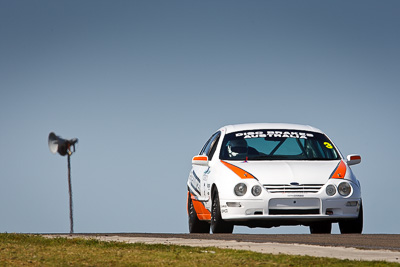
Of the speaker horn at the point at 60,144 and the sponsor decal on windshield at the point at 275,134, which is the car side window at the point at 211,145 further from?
the speaker horn at the point at 60,144

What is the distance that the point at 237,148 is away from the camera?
49.3 feet

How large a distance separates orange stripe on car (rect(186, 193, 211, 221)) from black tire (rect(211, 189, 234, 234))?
38cm

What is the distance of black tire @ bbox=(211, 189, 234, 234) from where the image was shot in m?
14.4

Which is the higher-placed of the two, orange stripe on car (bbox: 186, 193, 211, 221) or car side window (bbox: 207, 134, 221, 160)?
car side window (bbox: 207, 134, 221, 160)

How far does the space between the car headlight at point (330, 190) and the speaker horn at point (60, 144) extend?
33.6 ft

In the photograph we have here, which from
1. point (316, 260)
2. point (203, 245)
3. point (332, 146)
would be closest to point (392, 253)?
point (316, 260)

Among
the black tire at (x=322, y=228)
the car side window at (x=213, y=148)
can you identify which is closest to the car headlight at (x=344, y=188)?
the black tire at (x=322, y=228)

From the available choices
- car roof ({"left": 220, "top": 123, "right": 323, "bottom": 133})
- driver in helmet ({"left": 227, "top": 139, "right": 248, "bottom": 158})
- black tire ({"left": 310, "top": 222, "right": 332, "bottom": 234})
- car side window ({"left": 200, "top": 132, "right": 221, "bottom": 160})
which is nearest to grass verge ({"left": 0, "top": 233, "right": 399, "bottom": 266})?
driver in helmet ({"left": 227, "top": 139, "right": 248, "bottom": 158})

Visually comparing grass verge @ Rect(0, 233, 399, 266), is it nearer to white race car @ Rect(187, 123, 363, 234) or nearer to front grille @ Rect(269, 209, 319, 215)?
white race car @ Rect(187, 123, 363, 234)

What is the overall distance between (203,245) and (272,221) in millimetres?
2679

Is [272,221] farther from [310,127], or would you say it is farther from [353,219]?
[310,127]

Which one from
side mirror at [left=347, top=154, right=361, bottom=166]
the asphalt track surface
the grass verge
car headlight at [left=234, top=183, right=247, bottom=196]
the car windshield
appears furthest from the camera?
the car windshield

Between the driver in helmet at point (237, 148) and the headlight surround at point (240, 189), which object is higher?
the driver in helmet at point (237, 148)

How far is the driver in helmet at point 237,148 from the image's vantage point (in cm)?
1491
